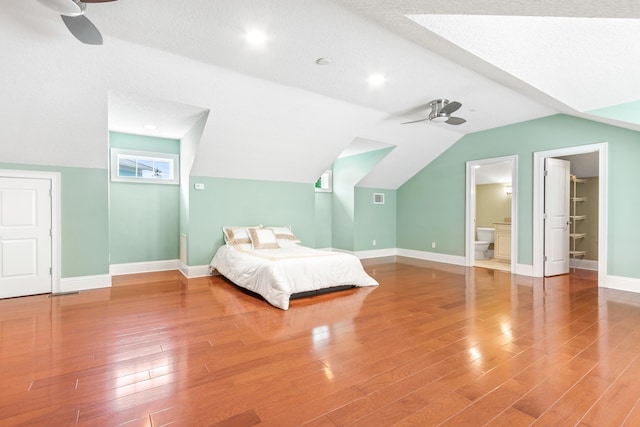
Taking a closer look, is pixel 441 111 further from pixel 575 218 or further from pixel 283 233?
pixel 575 218

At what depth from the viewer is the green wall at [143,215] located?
18.3 feet

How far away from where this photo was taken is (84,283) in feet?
14.8

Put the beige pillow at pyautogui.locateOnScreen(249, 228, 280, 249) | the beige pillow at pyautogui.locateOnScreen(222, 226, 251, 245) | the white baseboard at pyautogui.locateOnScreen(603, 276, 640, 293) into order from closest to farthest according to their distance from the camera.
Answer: the white baseboard at pyautogui.locateOnScreen(603, 276, 640, 293), the beige pillow at pyautogui.locateOnScreen(249, 228, 280, 249), the beige pillow at pyautogui.locateOnScreen(222, 226, 251, 245)

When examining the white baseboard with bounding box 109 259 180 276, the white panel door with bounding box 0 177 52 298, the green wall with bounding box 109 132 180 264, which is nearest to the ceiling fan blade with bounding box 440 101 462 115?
the green wall with bounding box 109 132 180 264

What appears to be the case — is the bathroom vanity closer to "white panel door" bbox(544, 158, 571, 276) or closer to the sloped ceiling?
"white panel door" bbox(544, 158, 571, 276)

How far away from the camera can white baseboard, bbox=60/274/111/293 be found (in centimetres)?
438

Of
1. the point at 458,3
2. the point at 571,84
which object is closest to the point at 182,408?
the point at 458,3

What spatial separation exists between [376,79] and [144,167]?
447 cm

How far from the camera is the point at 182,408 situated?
180 centimetres

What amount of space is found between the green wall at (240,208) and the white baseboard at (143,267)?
995 mm

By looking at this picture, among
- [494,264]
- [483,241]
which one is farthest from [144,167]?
[483,241]

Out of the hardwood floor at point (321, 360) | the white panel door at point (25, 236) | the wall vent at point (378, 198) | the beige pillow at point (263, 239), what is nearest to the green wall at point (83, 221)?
the white panel door at point (25, 236)

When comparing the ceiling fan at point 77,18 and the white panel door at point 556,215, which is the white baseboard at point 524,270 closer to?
the white panel door at point 556,215

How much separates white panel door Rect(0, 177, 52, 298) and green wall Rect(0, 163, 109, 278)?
0.18 metres
